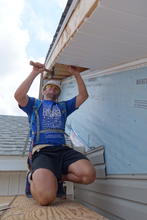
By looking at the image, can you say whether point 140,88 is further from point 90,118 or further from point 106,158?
point 90,118

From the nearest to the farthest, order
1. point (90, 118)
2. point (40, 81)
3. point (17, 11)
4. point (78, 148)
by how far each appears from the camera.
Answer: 1. point (90, 118)
2. point (78, 148)
3. point (40, 81)
4. point (17, 11)

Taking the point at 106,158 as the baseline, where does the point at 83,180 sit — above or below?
below

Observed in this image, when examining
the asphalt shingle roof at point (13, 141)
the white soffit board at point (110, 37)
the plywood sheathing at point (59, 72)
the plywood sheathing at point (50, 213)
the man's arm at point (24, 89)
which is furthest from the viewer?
the asphalt shingle roof at point (13, 141)

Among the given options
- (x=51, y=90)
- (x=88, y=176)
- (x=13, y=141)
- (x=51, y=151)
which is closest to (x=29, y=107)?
(x=51, y=90)

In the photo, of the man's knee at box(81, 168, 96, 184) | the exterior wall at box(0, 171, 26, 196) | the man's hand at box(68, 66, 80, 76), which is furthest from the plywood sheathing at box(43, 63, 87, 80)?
the exterior wall at box(0, 171, 26, 196)

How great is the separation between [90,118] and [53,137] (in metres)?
0.75

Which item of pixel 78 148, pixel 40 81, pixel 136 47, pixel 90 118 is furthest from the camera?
pixel 40 81

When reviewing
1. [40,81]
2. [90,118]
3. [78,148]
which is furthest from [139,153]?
[40,81]

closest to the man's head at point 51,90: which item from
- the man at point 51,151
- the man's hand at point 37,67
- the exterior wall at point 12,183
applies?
the man at point 51,151

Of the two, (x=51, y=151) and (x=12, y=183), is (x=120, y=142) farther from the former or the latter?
(x=12, y=183)

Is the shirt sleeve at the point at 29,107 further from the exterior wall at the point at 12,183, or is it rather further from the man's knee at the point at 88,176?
the exterior wall at the point at 12,183

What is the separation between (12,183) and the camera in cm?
328

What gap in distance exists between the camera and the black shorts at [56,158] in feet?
6.27

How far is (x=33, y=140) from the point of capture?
7.17 feet
